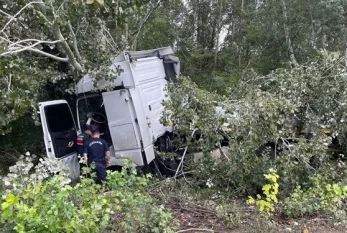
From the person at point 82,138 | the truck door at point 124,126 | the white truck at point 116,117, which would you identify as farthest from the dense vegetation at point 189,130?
the person at point 82,138

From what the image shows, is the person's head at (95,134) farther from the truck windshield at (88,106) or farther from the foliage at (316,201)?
the foliage at (316,201)

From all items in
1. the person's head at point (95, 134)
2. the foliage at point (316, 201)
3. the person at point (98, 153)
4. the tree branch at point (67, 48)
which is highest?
the tree branch at point (67, 48)

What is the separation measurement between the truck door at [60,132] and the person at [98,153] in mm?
421

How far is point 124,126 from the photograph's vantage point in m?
7.61

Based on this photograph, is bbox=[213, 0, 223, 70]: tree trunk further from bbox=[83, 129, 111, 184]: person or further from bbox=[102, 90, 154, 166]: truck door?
bbox=[83, 129, 111, 184]: person

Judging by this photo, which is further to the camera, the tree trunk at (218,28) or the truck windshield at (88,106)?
the tree trunk at (218,28)

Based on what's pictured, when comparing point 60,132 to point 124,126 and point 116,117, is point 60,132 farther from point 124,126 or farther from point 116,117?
point 124,126

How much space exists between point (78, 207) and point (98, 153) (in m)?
3.32

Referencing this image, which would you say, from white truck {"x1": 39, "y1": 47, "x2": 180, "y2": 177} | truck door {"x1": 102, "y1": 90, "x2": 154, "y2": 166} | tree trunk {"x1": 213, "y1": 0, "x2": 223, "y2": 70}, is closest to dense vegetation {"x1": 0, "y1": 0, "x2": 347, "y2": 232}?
white truck {"x1": 39, "y1": 47, "x2": 180, "y2": 177}

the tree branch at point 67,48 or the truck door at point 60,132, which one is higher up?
the tree branch at point 67,48

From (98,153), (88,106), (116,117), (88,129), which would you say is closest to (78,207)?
(98,153)

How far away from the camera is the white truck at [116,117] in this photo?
757 cm

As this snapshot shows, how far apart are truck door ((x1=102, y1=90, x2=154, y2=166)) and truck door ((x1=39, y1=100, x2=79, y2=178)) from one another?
2.95 feet

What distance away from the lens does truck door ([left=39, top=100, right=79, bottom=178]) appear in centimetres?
733
